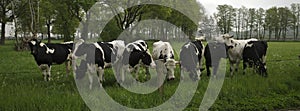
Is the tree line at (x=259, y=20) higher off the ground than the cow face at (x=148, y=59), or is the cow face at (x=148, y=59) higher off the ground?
the tree line at (x=259, y=20)

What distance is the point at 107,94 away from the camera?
30.6ft

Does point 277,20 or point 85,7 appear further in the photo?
point 277,20

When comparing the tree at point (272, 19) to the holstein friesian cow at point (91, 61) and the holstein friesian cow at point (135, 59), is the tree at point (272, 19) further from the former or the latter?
the holstein friesian cow at point (91, 61)

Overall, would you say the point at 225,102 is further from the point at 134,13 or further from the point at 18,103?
the point at 134,13

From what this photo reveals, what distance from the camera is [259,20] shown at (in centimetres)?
9412

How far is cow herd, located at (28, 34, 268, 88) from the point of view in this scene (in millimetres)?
11922

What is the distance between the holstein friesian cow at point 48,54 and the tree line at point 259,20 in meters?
62.9

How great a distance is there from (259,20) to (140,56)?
87.5 m

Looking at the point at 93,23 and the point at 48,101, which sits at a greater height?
the point at 93,23

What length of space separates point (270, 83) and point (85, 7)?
33.2 metres

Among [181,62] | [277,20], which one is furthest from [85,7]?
[277,20]

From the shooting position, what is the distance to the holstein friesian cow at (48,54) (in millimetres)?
13867

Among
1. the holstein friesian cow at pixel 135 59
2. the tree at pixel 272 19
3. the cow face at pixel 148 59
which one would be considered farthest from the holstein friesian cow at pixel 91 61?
the tree at pixel 272 19

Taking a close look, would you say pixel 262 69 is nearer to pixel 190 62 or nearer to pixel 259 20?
pixel 190 62
